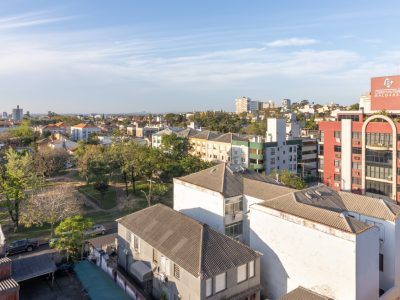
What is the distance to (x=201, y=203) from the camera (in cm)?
3098

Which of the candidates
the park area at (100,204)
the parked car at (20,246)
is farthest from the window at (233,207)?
the parked car at (20,246)

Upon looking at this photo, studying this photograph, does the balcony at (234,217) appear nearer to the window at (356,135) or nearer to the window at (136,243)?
the window at (136,243)

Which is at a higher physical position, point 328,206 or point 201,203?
point 328,206

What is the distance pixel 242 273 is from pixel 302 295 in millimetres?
3881

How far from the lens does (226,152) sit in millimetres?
75625

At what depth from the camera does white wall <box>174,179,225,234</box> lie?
94.6 feet

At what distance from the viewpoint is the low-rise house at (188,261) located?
20844 millimetres

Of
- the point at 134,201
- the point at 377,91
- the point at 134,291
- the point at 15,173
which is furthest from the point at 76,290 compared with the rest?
the point at 377,91

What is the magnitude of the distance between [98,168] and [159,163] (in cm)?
934

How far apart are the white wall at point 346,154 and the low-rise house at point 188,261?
36.7m

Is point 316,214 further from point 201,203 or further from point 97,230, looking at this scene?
point 97,230

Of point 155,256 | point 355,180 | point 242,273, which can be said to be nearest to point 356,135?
point 355,180

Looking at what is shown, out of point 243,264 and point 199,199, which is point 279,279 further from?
point 199,199

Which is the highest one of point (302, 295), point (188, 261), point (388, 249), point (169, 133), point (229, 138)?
point (169, 133)
